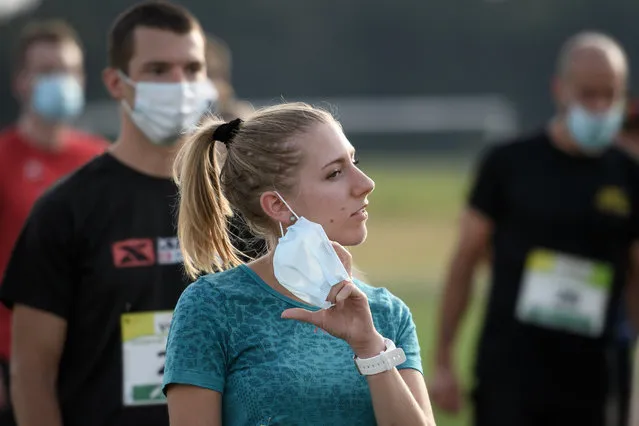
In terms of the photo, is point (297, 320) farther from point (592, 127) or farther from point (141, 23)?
point (592, 127)

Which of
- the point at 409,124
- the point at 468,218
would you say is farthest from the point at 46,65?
the point at 409,124

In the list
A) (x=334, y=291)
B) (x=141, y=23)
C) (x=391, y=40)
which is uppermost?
(x=141, y=23)

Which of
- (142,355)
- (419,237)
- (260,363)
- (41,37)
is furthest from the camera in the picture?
(419,237)

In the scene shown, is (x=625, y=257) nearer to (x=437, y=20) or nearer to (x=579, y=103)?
(x=579, y=103)

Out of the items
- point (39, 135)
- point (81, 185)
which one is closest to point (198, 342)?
point (81, 185)

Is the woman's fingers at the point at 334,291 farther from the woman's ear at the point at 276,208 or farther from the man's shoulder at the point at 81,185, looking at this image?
the man's shoulder at the point at 81,185

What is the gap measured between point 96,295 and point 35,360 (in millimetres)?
281

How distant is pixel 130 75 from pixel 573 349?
8.37 ft

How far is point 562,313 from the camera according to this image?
653cm

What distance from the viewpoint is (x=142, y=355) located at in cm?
462

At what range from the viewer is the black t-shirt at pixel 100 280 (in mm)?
4523

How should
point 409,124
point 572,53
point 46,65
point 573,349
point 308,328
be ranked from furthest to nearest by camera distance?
point 409,124, point 46,65, point 572,53, point 573,349, point 308,328

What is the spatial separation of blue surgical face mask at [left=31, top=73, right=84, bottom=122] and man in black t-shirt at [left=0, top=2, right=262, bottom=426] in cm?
277

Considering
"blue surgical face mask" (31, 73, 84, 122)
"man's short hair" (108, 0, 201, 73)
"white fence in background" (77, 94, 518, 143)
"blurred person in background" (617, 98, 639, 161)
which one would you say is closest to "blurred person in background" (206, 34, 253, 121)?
"blue surgical face mask" (31, 73, 84, 122)
